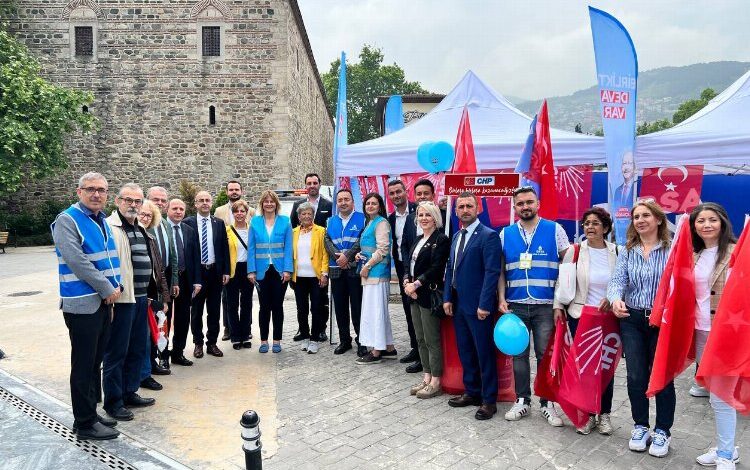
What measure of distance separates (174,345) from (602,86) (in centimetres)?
568

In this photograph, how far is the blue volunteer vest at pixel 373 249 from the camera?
20.0 feet

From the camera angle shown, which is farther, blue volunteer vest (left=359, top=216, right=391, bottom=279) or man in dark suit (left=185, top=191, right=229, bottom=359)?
man in dark suit (left=185, top=191, right=229, bottom=359)

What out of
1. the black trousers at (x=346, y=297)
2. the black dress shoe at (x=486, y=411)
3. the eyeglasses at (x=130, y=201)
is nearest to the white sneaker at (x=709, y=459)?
the black dress shoe at (x=486, y=411)

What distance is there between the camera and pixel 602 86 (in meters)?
6.29

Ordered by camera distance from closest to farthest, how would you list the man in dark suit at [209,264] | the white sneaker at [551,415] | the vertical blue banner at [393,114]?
the white sneaker at [551,415] → the man in dark suit at [209,264] → the vertical blue banner at [393,114]

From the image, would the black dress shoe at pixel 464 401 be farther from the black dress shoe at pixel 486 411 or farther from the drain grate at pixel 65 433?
the drain grate at pixel 65 433

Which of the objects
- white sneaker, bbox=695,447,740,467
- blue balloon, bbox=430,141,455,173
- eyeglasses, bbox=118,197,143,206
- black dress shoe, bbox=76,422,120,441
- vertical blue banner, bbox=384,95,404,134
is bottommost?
black dress shoe, bbox=76,422,120,441

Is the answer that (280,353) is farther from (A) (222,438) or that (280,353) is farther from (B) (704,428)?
(B) (704,428)

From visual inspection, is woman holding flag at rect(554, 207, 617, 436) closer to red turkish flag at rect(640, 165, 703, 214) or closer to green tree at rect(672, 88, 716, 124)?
red turkish flag at rect(640, 165, 703, 214)

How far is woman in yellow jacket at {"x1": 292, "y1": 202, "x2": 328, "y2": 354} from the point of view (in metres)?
6.65

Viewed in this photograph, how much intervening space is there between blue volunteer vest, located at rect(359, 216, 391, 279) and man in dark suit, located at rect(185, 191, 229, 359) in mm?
1625

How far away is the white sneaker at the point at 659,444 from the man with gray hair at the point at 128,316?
4054mm

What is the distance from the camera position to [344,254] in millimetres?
6375

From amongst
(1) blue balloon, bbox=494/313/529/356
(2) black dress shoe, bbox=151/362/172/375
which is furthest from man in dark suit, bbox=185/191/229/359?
(1) blue balloon, bbox=494/313/529/356
